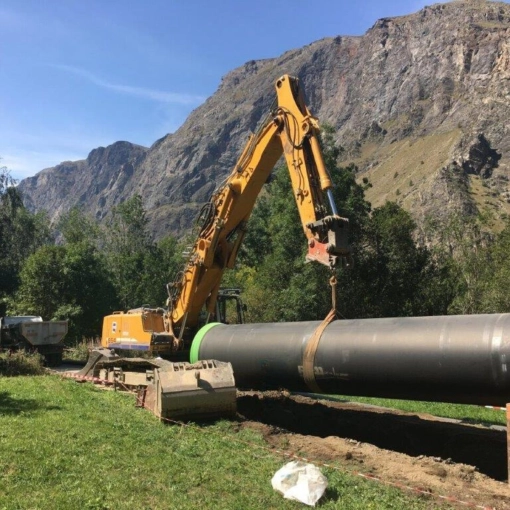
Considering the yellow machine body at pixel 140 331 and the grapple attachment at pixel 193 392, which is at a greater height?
the yellow machine body at pixel 140 331

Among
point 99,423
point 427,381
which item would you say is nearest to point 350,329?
point 427,381

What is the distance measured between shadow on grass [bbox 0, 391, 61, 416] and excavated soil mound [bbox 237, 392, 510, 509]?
13.3 feet

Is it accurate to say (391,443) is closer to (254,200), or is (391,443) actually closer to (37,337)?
(254,200)

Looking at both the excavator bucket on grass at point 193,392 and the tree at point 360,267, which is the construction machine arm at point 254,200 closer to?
the excavator bucket on grass at point 193,392

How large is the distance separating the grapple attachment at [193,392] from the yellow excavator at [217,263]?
0.02 meters

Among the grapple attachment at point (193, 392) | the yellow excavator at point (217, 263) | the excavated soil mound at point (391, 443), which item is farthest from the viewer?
the yellow excavator at point (217, 263)

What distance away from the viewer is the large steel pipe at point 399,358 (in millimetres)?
7051

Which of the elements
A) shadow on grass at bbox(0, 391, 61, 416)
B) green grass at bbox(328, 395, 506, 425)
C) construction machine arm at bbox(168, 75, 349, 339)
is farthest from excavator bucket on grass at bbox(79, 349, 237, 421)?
green grass at bbox(328, 395, 506, 425)

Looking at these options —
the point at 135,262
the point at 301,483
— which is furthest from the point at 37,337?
the point at 135,262

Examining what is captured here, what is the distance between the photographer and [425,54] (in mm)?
198375

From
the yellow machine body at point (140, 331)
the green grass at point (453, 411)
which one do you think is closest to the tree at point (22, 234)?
the yellow machine body at point (140, 331)

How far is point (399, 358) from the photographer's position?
783cm

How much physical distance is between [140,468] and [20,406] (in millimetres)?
5509

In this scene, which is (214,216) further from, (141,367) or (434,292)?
(434,292)
